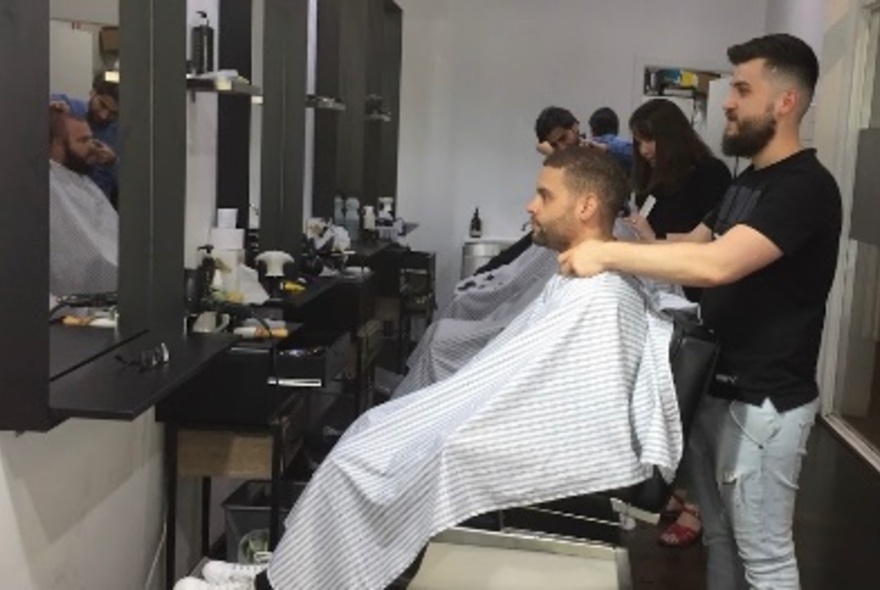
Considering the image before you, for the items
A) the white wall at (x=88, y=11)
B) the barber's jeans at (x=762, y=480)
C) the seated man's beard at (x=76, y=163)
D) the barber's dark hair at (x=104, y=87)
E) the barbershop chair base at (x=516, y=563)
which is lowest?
the barbershop chair base at (x=516, y=563)

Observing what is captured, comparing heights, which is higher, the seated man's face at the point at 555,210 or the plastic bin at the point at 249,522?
the seated man's face at the point at 555,210

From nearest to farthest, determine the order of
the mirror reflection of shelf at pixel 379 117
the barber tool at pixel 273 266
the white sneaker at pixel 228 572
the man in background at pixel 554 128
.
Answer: the white sneaker at pixel 228 572 < the barber tool at pixel 273 266 < the man in background at pixel 554 128 < the mirror reflection of shelf at pixel 379 117

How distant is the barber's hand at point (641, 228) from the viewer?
3.03m

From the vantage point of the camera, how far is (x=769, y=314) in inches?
80.0

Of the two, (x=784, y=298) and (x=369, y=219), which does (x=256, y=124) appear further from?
(x=784, y=298)

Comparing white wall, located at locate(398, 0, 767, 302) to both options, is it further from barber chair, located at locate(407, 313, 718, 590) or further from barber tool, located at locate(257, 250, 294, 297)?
barber chair, located at locate(407, 313, 718, 590)

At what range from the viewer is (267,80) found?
11.8 feet

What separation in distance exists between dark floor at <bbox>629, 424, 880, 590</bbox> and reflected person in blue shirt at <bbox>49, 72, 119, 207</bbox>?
1942mm

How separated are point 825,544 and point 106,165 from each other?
8.61 ft

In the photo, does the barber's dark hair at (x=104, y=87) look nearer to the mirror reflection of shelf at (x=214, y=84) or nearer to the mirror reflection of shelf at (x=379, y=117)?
the mirror reflection of shelf at (x=214, y=84)

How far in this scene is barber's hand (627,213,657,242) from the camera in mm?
3029

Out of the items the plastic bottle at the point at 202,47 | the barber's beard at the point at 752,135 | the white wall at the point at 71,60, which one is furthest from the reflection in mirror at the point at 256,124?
the barber's beard at the point at 752,135

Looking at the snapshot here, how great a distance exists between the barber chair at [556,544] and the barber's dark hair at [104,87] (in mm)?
1193

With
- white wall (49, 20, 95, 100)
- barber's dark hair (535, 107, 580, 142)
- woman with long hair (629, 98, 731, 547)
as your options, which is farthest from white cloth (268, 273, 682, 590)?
barber's dark hair (535, 107, 580, 142)
